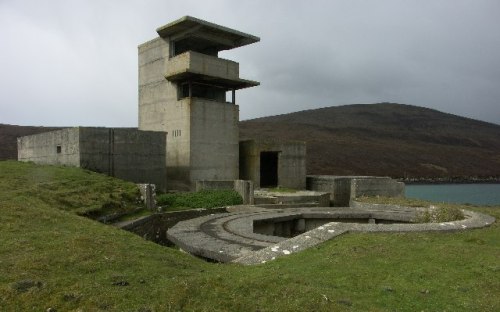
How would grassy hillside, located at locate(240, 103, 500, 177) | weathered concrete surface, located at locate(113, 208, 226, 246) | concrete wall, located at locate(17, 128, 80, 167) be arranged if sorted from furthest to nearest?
grassy hillside, located at locate(240, 103, 500, 177) → concrete wall, located at locate(17, 128, 80, 167) → weathered concrete surface, located at locate(113, 208, 226, 246)

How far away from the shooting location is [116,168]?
23766mm

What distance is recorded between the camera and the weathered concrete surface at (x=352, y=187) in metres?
28.1

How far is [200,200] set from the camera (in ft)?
72.1

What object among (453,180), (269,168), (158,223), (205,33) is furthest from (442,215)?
(453,180)

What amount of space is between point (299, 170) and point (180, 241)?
2173 centimetres

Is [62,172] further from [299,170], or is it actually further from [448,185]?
[448,185]

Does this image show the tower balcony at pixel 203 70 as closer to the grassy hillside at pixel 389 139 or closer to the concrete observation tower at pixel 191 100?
the concrete observation tower at pixel 191 100

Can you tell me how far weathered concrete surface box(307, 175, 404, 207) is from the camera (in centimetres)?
2814

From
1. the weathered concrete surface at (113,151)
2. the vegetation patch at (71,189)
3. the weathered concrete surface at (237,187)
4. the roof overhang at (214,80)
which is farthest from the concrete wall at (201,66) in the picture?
the vegetation patch at (71,189)

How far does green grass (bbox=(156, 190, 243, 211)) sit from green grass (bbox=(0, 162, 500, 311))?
35.7 feet

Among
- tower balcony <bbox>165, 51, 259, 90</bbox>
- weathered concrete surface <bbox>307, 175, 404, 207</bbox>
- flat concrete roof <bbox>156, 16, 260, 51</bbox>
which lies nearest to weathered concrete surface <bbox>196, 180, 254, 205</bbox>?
weathered concrete surface <bbox>307, 175, 404, 207</bbox>

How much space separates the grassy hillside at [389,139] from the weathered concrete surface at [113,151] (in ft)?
206

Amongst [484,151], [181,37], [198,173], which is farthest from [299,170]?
[484,151]

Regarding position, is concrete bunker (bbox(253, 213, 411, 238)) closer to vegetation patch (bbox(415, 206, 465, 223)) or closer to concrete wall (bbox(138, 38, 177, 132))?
vegetation patch (bbox(415, 206, 465, 223))
